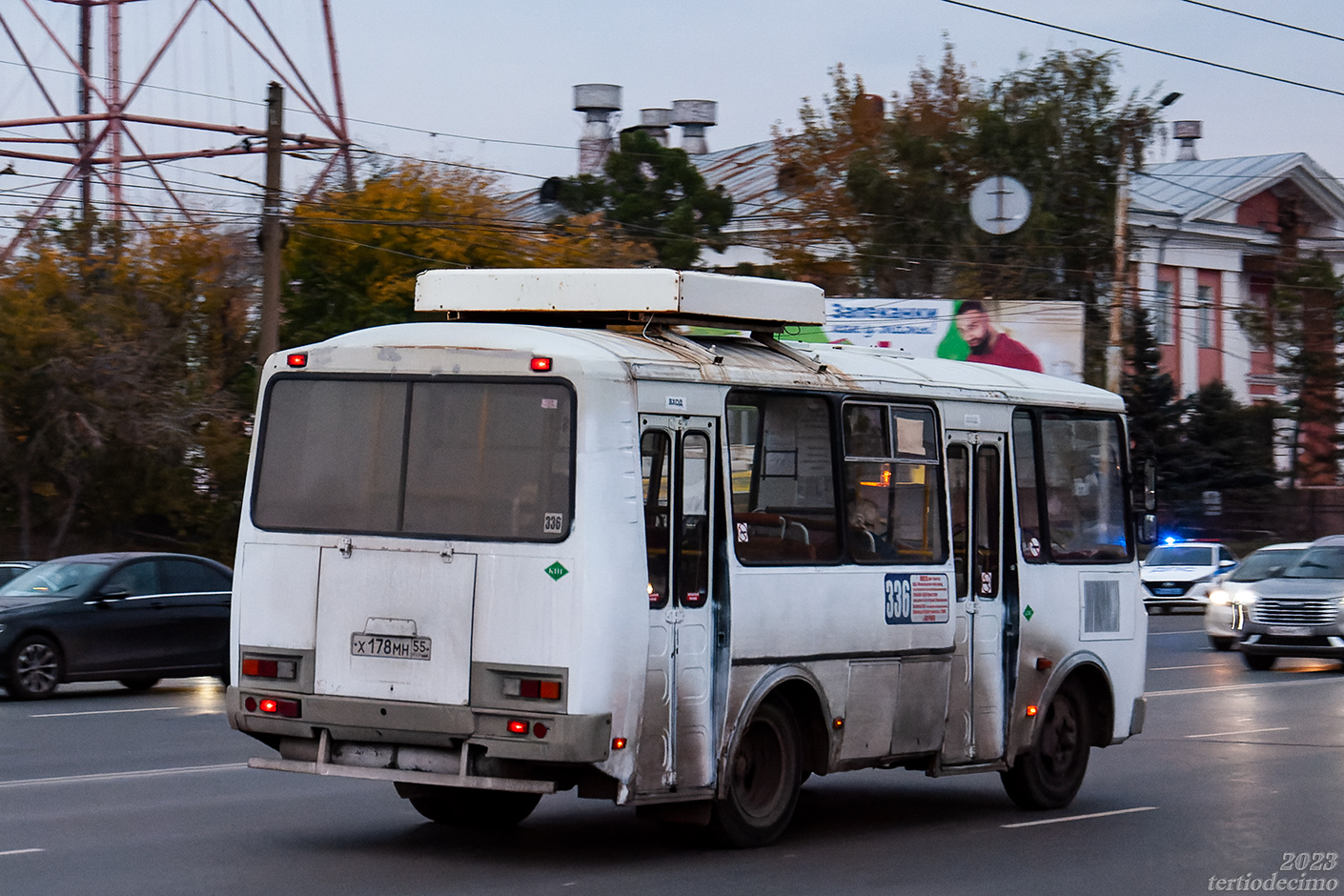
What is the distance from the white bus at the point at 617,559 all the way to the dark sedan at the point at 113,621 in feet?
29.5

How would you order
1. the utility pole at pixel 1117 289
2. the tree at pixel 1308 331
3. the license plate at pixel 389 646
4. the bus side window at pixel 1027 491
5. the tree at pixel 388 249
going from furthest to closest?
the tree at pixel 1308 331 → the tree at pixel 388 249 → the utility pole at pixel 1117 289 → the bus side window at pixel 1027 491 → the license plate at pixel 389 646

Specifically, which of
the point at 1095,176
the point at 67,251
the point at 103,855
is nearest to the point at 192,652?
the point at 103,855

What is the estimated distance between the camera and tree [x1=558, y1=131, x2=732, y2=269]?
4834 centimetres

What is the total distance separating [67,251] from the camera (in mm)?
37562

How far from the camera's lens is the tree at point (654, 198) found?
4834cm

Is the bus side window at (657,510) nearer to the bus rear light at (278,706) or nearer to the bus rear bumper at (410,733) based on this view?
the bus rear bumper at (410,733)

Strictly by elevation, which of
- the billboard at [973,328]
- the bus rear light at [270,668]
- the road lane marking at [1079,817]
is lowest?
the road lane marking at [1079,817]

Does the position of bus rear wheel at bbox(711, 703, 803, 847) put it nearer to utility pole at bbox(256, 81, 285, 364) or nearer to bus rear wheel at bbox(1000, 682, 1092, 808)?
bus rear wheel at bbox(1000, 682, 1092, 808)

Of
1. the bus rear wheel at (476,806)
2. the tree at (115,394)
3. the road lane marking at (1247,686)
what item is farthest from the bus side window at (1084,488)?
the tree at (115,394)

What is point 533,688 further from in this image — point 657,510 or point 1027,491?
point 1027,491

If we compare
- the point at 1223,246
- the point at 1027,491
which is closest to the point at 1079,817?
the point at 1027,491

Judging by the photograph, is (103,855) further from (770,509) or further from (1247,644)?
(1247,644)

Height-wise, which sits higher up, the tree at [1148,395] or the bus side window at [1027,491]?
the tree at [1148,395]

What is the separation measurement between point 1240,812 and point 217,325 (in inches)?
1267
